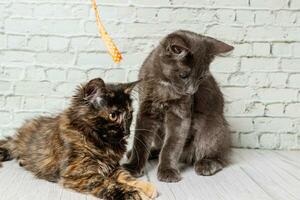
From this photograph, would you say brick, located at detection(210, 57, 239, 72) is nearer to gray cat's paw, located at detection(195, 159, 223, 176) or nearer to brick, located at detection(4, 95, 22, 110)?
gray cat's paw, located at detection(195, 159, 223, 176)

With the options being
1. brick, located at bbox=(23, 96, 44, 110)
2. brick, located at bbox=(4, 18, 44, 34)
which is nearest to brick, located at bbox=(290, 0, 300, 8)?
brick, located at bbox=(4, 18, 44, 34)

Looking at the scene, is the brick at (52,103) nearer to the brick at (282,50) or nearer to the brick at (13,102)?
the brick at (13,102)

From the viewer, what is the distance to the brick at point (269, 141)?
2.97 meters

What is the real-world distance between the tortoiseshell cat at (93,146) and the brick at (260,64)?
40.7 inches

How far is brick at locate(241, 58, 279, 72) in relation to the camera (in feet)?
9.41

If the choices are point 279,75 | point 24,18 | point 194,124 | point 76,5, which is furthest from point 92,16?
point 279,75

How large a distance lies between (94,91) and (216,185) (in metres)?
0.73

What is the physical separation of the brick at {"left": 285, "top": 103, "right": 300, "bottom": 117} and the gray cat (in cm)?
61

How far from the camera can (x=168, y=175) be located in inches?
86.0

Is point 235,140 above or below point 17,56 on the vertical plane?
below

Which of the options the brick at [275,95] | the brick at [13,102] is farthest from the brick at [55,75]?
the brick at [275,95]

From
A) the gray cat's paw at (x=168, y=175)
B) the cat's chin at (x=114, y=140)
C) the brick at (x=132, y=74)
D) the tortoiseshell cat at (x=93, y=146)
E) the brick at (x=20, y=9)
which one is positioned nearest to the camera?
the tortoiseshell cat at (x=93, y=146)

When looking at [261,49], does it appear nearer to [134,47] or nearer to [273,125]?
[273,125]

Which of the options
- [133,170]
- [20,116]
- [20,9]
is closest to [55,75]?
[20,116]
